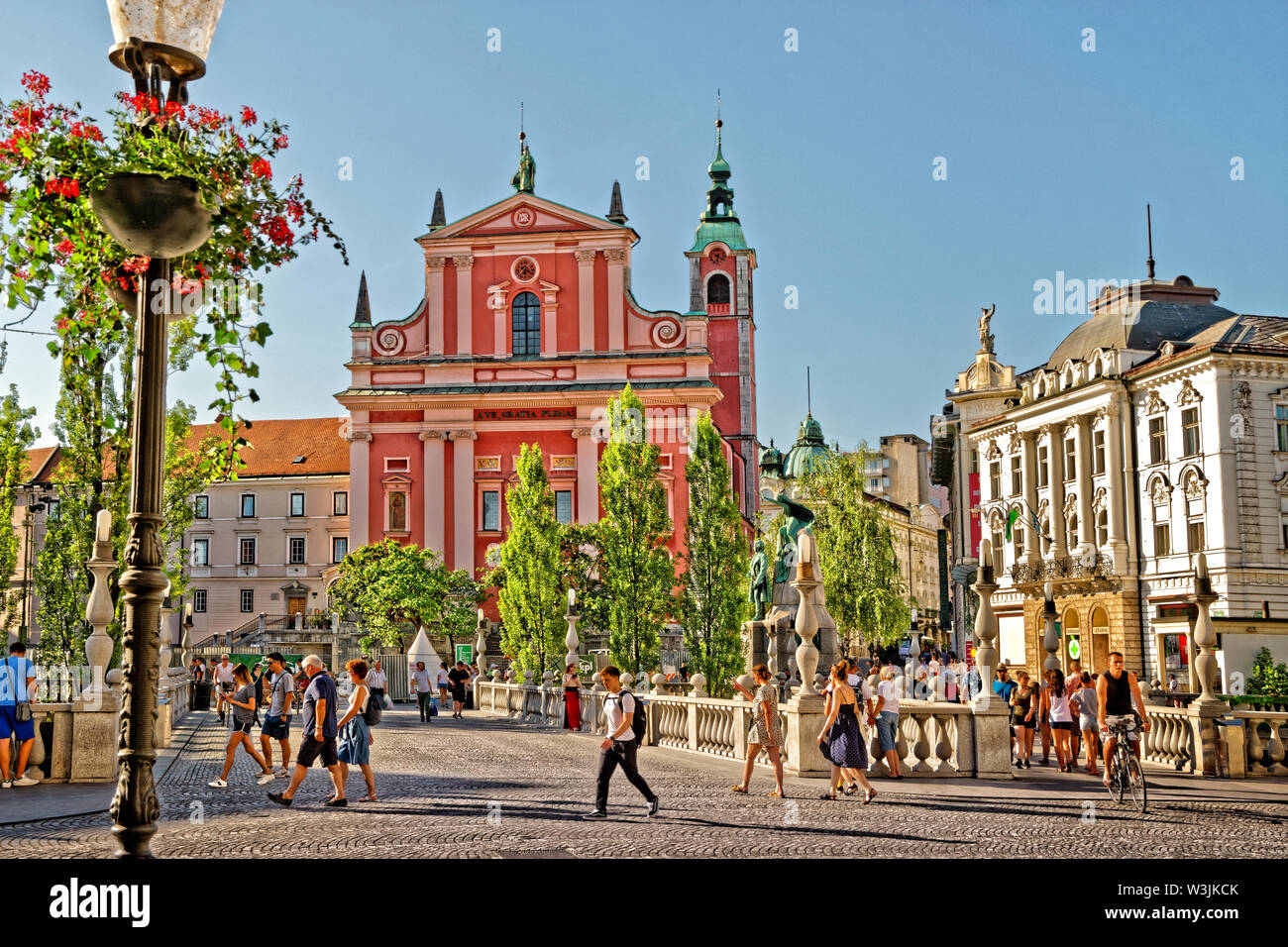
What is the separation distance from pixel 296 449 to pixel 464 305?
Answer: 78.9 ft

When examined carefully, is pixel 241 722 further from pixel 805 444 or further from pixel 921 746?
pixel 805 444

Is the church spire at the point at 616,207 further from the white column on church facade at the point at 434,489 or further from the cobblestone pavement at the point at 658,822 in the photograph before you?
the cobblestone pavement at the point at 658,822

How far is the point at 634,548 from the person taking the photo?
136 ft

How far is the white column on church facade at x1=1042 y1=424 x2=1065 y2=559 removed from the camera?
173ft

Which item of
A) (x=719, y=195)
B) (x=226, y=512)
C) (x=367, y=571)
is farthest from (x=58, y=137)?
(x=719, y=195)

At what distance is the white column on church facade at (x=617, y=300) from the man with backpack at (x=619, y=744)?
46.4 m

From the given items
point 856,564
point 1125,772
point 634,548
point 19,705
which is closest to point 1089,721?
point 1125,772

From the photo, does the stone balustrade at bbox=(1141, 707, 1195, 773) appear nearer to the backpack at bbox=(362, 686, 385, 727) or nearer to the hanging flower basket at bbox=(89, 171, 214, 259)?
the backpack at bbox=(362, 686, 385, 727)

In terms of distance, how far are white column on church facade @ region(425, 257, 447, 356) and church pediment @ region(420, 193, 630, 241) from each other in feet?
3.68

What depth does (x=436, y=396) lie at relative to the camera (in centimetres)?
5966

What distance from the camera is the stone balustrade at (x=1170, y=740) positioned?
19781 millimetres

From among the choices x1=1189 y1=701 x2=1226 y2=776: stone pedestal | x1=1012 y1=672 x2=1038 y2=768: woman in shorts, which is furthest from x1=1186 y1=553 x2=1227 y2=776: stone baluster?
x1=1012 y1=672 x2=1038 y2=768: woman in shorts
